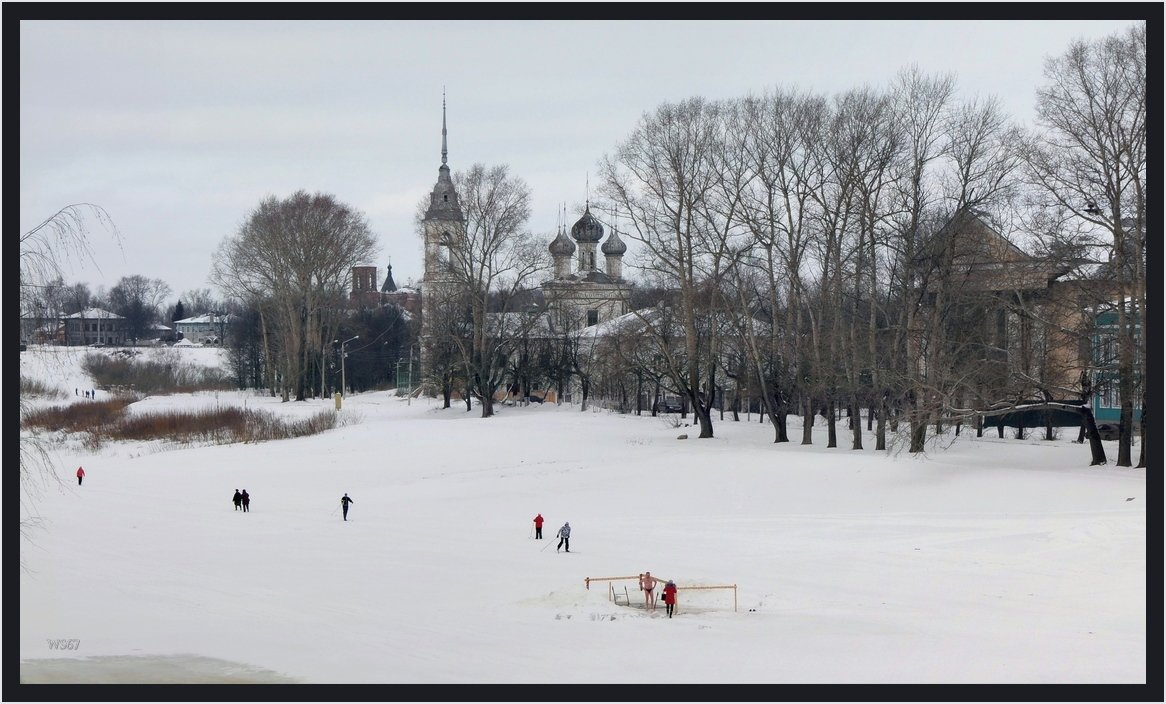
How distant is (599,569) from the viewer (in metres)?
23.0

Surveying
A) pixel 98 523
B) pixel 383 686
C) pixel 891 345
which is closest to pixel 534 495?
pixel 98 523

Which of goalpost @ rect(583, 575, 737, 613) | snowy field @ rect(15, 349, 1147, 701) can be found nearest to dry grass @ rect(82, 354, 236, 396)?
snowy field @ rect(15, 349, 1147, 701)

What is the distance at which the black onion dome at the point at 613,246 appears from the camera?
325 feet

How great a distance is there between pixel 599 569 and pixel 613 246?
255ft

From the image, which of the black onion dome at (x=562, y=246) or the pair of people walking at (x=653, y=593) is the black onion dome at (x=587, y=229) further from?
the pair of people walking at (x=653, y=593)

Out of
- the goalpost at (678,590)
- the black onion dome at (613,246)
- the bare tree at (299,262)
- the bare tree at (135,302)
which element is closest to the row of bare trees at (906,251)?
the goalpost at (678,590)

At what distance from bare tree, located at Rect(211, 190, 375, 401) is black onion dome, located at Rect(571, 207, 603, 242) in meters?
20.4

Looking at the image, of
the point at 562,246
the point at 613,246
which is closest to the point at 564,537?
the point at 562,246

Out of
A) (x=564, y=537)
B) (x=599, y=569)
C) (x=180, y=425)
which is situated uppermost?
(x=180, y=425)

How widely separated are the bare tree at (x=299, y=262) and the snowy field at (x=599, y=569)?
33.8 m

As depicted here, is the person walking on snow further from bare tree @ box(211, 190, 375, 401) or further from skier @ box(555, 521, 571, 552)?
bare tree @ box(211, 190, 375, 401)

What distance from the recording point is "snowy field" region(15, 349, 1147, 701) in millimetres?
15508

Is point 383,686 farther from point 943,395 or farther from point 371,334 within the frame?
point 371,334

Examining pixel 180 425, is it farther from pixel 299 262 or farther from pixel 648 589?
pixel 648 589
